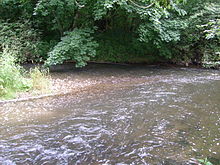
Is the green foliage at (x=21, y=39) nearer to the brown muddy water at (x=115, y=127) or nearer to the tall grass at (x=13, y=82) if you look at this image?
the tall grass at (x=13, y=82)

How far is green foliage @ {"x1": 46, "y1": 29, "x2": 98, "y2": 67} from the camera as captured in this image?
402 inches

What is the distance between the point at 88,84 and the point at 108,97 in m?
1.95

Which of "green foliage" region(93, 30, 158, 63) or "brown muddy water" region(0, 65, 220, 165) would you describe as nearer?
"brown muddy water" region(0, 65, 220, 165)

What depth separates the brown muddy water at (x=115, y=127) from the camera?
3.77 metres

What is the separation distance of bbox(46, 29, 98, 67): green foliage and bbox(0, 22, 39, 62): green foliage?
303cm

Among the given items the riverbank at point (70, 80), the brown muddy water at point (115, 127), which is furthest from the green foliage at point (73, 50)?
the brown muddy water at point (115, 127)

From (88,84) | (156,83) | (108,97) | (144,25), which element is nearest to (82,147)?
(108,97)

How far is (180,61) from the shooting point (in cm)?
1377

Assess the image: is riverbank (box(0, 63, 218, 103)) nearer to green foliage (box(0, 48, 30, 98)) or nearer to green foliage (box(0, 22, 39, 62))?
green foliage (box(0, 48, 30, 98))

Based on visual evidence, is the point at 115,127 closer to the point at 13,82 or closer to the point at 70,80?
the point at 13,82

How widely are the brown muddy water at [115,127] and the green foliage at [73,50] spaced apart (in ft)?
8.65

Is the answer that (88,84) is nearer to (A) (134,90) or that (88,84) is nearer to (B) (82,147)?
(A) (134,90)

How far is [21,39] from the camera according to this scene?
13289 millimetres

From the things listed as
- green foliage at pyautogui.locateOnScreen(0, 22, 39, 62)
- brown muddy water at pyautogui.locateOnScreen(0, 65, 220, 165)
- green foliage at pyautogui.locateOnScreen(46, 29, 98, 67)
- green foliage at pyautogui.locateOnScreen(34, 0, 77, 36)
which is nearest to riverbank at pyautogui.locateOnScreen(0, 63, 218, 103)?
brown muddy water at pyautogui.locateOnScreen(0, 65, 220, 165)
